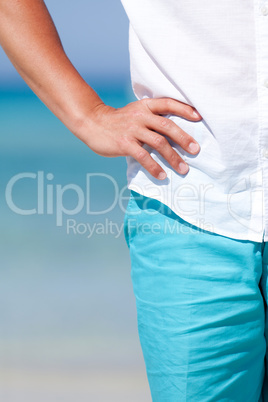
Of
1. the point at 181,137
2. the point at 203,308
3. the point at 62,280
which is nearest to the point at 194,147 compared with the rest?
the point at 181,137

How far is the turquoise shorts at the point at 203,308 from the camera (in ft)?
2.22

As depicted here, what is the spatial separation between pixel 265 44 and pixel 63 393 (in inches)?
55.1

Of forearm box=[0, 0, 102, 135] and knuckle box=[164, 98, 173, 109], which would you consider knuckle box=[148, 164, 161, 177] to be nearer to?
knuckle box=[164, 98, 173, 109]

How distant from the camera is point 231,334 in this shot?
684 mm

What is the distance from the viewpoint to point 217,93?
0.66 m

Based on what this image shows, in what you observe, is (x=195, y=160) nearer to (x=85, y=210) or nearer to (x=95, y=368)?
(x=95, y=368)

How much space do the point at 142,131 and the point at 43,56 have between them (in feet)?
0.64

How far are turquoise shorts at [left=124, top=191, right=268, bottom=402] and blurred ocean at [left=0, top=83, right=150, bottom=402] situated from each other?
108cm

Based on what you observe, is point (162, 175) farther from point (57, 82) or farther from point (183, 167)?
point (57, 82)

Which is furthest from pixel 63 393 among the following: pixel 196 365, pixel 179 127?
pixel 179 127

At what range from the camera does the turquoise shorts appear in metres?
0.68

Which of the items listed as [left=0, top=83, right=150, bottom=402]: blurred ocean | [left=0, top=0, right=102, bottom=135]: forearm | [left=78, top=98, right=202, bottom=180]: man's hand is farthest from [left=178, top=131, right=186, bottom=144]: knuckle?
[left=0, top=83, right=150, bottom=402]: blurred ocean

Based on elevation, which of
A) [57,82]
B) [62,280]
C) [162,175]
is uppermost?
[57,82]

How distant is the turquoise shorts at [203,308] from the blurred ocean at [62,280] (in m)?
1.08
